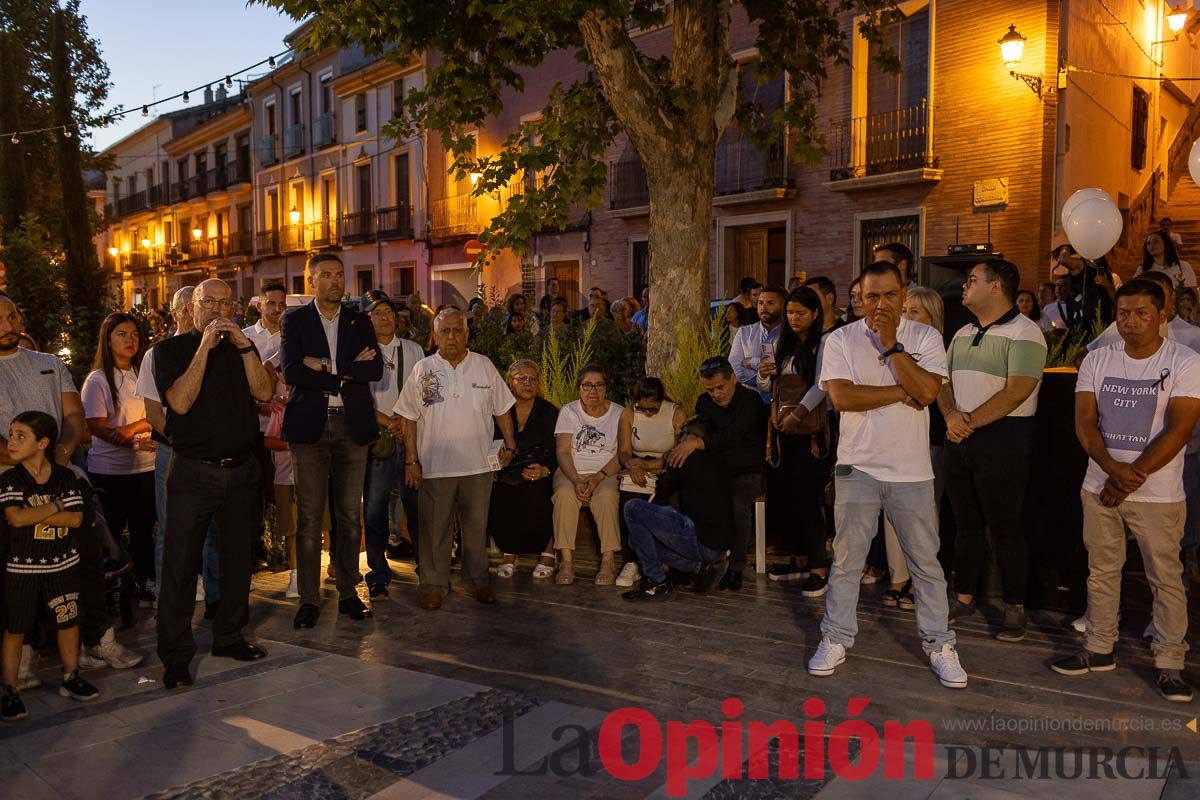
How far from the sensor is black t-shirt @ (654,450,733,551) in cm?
631

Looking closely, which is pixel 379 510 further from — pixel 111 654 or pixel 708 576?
pixel 708 576

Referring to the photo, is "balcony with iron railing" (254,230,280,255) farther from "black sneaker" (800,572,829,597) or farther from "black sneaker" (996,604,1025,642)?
"black sneaker" (996,604,1025,642)

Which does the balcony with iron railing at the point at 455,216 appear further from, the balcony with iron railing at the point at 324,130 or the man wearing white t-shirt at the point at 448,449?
the man wearing white t-shirt at the point at 448,449

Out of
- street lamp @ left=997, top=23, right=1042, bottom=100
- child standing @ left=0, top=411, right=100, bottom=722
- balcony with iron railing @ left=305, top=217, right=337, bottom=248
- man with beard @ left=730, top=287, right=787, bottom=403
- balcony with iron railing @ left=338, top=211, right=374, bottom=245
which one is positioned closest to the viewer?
child standing @ left=0, top=411, right=100, bottom=722

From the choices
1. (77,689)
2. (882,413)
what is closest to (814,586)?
(882,413)

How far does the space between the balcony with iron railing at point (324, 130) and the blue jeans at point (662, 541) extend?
28427 millimetres

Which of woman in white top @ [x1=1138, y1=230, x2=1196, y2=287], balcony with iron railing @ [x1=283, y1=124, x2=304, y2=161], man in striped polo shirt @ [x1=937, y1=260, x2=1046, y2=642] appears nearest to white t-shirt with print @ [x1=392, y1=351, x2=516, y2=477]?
man in striped polo shirt @ [x1=937, y1=260, x2=1046, y2=642]

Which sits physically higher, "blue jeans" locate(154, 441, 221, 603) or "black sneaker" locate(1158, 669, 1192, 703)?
Result: "blue jeans" locate(154, 441, 221, 603)

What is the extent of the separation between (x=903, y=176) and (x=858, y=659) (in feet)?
37.8

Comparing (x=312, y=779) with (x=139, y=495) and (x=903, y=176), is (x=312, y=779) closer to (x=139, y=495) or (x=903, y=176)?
(x=139, y=495)

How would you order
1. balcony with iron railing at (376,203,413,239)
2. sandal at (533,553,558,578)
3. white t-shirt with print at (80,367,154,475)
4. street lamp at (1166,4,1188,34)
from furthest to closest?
1. balcony with iron railing at (376,203,413,239)
2. street lamp at (1166,4,1188,34)
3. sandal at (533,553,558,578)
4. white t-shirt with print at (80,367,154,475)

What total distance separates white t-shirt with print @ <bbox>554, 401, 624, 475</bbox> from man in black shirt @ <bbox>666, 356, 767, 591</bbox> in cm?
50

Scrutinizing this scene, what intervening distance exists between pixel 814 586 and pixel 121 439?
14.2 feet

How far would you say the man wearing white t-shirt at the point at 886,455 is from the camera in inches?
184
